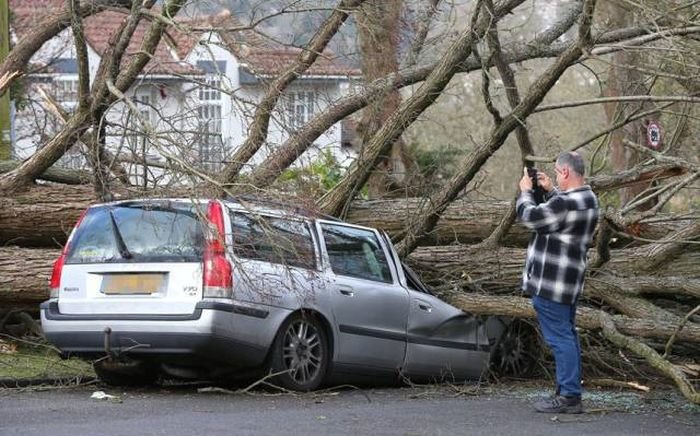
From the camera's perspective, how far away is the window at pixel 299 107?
11.8 meters

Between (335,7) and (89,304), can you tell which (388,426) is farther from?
(335,7)

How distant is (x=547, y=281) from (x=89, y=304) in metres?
3.60

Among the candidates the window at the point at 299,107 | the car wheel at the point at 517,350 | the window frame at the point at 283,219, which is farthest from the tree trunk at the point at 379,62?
the window frame at the point at 283,219

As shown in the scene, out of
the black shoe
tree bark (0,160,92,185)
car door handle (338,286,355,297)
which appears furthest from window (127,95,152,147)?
the black shoe

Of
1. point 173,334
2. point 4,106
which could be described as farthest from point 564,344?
point 4,106

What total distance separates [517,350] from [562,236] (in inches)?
129

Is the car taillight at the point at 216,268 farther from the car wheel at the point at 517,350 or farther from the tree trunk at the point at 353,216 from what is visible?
the tree trunk at the point at 353,216

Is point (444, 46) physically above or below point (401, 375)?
above

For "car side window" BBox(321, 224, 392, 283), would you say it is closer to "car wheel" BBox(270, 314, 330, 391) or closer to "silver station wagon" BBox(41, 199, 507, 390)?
"silver station wagon" BBox(41, 199, 507, 390)

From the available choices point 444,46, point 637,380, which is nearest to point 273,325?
point 637,380

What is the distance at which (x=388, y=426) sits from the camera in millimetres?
8680

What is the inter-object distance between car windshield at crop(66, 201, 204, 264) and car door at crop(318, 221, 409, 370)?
1.37 meters

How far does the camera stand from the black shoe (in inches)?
367

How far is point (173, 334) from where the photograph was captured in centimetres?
981
